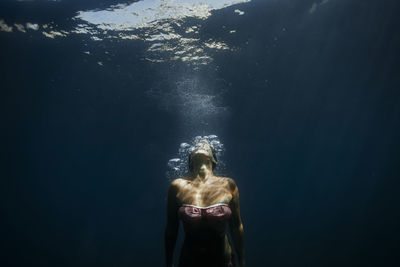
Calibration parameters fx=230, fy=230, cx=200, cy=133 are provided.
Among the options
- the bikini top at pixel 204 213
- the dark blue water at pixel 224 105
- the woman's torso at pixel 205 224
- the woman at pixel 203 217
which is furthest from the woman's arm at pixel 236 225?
the dark blue water at pixel 224 105

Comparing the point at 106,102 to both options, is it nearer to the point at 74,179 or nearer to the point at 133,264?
the point at 133,264

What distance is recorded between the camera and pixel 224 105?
20547mm

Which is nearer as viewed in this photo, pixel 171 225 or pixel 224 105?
pixel 171 225

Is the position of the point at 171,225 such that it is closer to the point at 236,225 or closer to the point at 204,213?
the point at 204,213

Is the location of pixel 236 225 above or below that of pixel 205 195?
below

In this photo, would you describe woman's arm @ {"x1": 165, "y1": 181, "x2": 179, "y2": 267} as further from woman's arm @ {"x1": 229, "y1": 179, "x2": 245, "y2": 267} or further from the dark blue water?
the dark blue water

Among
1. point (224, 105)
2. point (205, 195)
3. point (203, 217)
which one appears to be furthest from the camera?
point (224, 105)

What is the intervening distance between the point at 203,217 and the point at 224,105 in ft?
60.7

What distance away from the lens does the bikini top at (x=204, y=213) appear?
8.18 feet

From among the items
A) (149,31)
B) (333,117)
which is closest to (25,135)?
(149,31)

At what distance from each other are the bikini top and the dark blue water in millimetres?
10801

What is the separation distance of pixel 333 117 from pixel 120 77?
2586 centimetres

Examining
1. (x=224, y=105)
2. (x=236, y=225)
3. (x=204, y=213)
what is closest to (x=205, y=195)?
(x=204, y=213)

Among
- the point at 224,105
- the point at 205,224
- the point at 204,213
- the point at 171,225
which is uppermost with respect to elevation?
the point at 224,105
